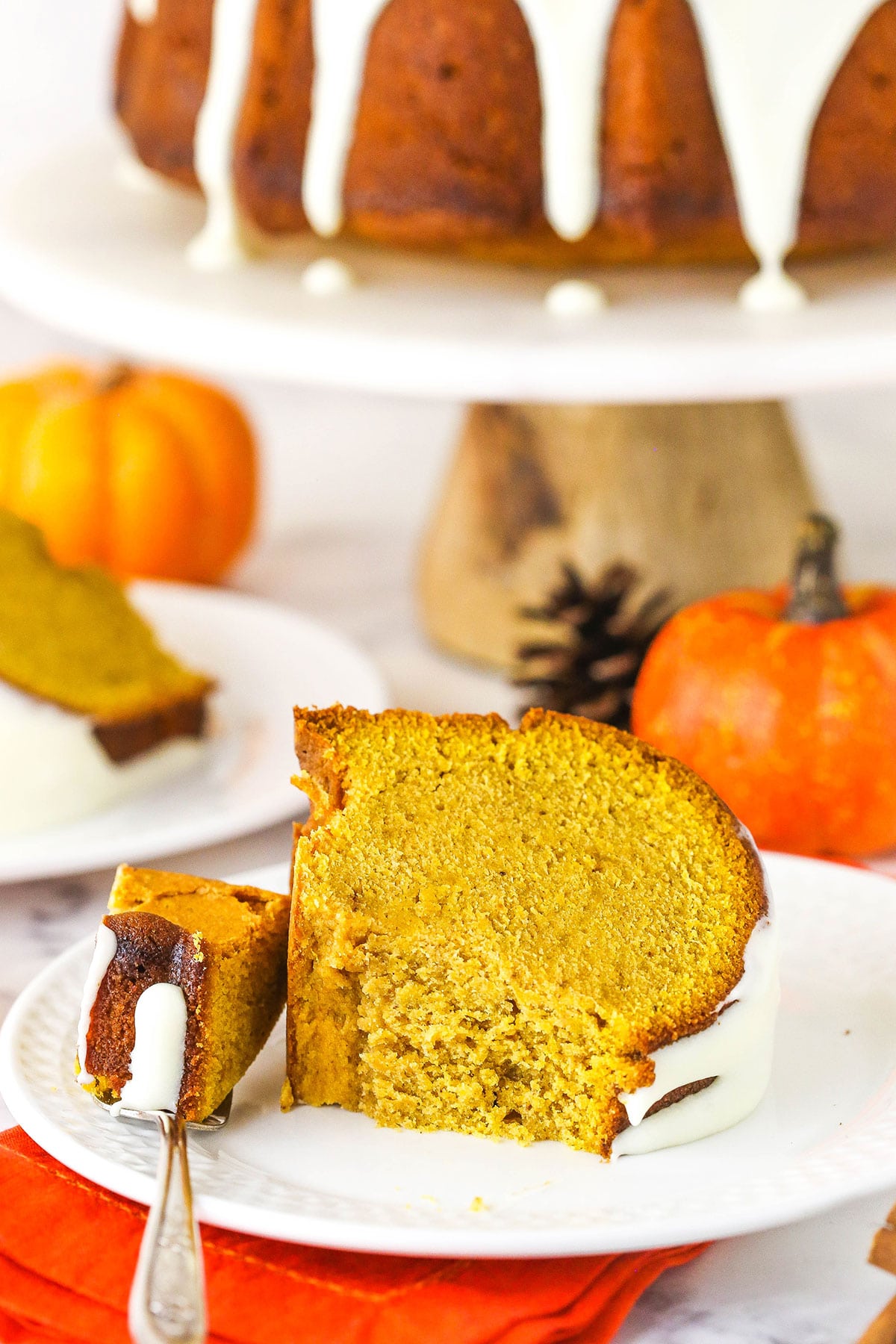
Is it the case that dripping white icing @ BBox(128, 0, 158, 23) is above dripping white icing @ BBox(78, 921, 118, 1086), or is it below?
above

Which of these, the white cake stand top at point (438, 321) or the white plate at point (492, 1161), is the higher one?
the white cake stand top at point (438, 321)

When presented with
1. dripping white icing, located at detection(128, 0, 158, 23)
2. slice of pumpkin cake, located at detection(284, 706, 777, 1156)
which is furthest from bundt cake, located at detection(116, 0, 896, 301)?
slice of pumpkin cake, located at detection(284, 706, 777, 1156)

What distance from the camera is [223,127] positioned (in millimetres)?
1341

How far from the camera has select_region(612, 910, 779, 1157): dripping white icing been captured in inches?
32.6

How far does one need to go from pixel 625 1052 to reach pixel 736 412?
0.88 m

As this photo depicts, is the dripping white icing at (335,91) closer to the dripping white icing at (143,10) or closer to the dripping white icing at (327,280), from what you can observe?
the dripping white icing at (327,280)

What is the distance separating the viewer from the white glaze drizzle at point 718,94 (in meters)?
1.21

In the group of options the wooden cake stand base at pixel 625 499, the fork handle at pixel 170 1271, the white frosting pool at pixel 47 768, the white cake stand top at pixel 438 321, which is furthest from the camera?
the wooden cake stand base at pixel 625 499

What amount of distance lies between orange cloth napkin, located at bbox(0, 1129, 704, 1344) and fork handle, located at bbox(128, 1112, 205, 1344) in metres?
0.03

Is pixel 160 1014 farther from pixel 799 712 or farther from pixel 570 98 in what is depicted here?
pixel 570 98

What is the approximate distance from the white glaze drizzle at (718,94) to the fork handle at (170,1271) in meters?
0.76

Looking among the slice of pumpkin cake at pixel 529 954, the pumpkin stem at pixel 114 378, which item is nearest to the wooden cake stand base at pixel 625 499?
the pumpkin stem at pixel 114 378

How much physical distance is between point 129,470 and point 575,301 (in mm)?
656

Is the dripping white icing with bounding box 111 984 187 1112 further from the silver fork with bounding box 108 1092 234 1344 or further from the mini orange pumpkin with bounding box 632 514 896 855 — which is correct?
the mini orange pumpkin with bounding box 632 514 896 855
